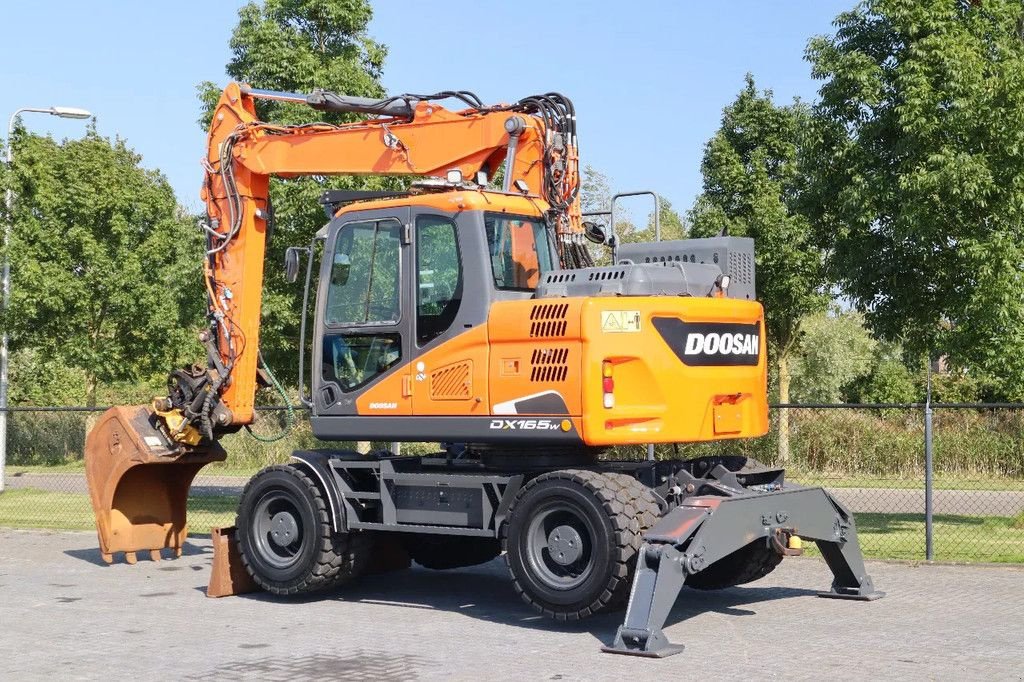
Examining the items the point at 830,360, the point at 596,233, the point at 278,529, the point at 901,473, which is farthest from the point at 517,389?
the point at 830,360

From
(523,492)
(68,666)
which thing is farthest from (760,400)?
(68,666)

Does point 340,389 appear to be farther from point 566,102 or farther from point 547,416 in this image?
point 566,102

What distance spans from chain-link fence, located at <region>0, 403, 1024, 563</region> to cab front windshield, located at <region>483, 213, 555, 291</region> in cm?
443

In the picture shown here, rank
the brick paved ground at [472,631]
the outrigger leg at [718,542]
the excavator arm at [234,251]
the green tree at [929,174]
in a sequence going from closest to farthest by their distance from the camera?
the brick paved ground at [472,631]
the outrigger leg at [718,542]
the excavator arm at [234,251]
the green tree at [929,174]

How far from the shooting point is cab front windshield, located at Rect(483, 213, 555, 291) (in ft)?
36.5

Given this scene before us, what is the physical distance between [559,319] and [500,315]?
0.62 metres

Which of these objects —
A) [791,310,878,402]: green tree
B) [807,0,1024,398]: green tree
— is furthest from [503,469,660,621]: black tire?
[791,310,878,402]: green tree

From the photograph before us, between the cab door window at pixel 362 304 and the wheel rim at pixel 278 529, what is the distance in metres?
1.20

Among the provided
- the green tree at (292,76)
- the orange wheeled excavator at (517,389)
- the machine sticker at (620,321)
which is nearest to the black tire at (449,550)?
the orange wheeled excavator at (517,389)

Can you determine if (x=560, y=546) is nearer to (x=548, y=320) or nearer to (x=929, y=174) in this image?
(x=548, y=320)

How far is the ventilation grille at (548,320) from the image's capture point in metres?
10.4

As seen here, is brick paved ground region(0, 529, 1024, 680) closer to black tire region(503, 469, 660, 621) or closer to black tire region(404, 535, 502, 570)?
black tire region(404, 535, 502, 570)

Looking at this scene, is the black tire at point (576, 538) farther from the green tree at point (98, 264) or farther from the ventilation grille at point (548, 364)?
the green tree at point (98, 264)

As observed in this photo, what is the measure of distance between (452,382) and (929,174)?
24.5 ft
